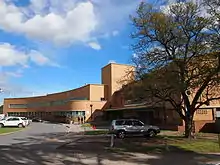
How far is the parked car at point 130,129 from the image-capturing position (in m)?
29.6

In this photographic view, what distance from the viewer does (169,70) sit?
79.2 feet

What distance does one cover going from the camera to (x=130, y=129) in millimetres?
29859

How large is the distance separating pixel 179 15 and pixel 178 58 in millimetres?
3112

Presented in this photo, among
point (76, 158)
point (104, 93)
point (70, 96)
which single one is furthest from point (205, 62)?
point (70, 96)

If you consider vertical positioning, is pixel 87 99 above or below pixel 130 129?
above

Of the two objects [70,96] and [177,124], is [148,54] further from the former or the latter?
[70,96]

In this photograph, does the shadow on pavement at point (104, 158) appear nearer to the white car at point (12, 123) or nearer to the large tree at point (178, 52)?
the large tree at point (178, 52)

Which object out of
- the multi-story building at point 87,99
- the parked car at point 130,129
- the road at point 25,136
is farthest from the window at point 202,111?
the multi-story building at point 87,99

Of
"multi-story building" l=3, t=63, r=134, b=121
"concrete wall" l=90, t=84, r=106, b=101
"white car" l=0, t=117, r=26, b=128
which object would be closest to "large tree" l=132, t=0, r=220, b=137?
"white car" l=0, t=117, r=26, b=128

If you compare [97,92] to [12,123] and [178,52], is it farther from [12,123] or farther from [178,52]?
[178,52]

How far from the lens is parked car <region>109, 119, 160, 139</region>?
1166 inches

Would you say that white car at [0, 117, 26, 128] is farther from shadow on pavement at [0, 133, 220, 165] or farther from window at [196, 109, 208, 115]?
shadow on pavement at [0, 133, 220, 165]

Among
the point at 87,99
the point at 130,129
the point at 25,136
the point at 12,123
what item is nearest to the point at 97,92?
the point at 87,99

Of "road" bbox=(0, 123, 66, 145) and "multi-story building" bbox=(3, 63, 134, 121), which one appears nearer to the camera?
"road" bbox=(0, 123, 66, 145)
